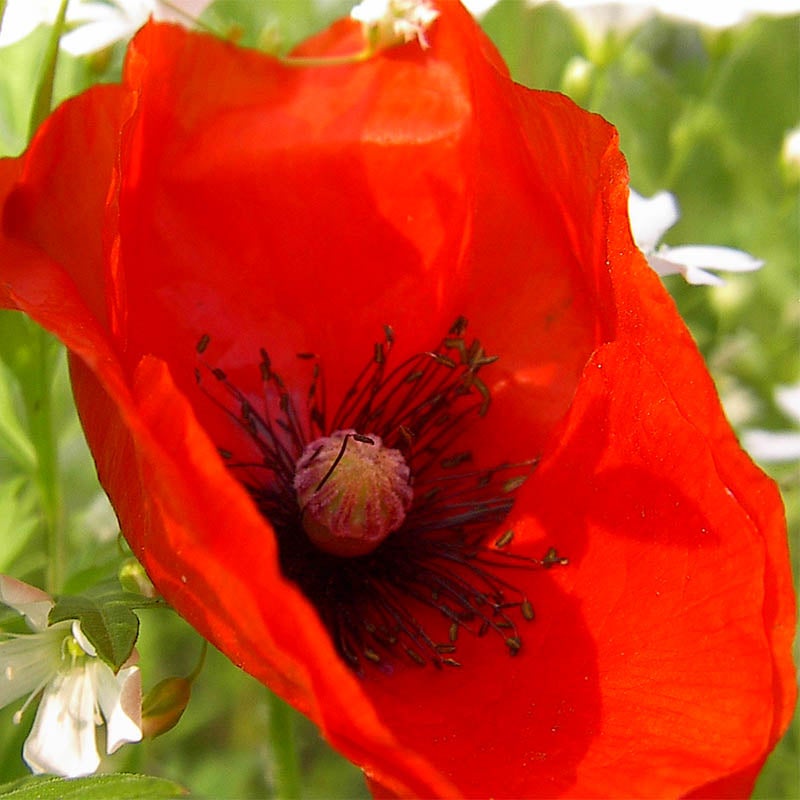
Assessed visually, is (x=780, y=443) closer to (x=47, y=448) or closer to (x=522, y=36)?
(x=522, y=36)

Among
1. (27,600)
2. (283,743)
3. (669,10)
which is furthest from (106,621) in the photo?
(669,10)

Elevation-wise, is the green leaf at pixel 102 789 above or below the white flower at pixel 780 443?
above

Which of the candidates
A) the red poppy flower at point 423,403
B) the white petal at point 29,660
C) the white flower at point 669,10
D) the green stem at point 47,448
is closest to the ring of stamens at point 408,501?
the red poppy flower at point 423,403

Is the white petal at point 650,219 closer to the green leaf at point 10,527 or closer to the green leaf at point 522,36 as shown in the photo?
the green leaf at point 522,36

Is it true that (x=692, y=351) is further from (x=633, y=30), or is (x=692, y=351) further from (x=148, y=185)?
(x=633, y=30)

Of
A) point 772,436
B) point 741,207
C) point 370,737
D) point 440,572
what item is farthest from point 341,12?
point 370,737
